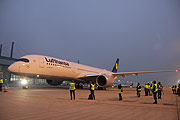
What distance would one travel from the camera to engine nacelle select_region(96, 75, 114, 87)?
18.8m

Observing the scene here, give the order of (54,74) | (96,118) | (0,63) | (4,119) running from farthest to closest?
(0,63), (54,74), (96,118), (4,119)

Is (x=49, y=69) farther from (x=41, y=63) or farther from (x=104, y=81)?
(x=104, y=81)

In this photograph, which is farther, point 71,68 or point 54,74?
point 71,68

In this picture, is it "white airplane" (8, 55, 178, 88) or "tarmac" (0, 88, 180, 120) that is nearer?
"tarmac" (0, 88, 180, 120)

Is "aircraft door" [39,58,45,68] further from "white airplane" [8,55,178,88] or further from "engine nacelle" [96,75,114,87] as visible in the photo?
"engine nacelle" [96,75,114,87]

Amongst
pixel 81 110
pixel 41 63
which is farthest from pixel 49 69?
pixel 81 110

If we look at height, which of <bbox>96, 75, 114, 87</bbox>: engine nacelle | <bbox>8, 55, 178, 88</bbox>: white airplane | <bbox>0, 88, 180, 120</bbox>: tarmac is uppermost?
<bbox>8, 55, 178, 88</bbox>: white airplane

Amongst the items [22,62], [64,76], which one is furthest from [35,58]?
[64,76]

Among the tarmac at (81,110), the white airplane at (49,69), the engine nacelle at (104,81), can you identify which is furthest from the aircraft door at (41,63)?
the tarmac at (81,110)

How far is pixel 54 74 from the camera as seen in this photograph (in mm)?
17500

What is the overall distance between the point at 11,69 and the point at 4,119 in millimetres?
12000

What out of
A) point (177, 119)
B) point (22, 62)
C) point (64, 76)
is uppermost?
point (22, 62)

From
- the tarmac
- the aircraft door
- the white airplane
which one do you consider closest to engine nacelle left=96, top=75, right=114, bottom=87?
the white airplane

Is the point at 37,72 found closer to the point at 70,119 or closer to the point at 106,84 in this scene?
the point at 106,84
